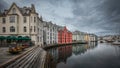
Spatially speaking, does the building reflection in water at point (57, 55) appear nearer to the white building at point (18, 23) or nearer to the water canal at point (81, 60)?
the water canal at point (81, 60)

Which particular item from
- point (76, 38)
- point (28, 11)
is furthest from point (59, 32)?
point (76, 38)

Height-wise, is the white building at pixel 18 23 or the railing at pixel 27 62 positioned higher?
the white building at pixel 18 23

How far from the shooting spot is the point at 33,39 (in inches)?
1490

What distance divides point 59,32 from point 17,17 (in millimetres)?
46848

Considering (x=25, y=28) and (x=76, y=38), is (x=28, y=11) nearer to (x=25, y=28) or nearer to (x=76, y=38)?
(x=25, y=28)

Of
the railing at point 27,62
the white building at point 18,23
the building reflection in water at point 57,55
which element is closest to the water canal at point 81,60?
the building reflection in water at point 57,55

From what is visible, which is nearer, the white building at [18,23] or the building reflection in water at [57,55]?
the building reflection in water at [57,55]

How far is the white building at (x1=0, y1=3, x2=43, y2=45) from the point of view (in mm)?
37844

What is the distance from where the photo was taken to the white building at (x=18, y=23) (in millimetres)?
37844

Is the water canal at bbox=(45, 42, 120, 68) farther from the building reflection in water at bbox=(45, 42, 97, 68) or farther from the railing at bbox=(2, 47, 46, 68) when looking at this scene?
the railing at bbox=(2, 47, 46, 68)

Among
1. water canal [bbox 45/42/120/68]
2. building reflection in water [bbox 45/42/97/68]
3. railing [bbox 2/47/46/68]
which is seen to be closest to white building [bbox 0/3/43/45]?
building reflection in water [bbox 45/42/97/68]

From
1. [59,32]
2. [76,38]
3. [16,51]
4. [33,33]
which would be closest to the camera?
[16,51]

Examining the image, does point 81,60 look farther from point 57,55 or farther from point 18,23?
point 18,23

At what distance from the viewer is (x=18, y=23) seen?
3862 cm
